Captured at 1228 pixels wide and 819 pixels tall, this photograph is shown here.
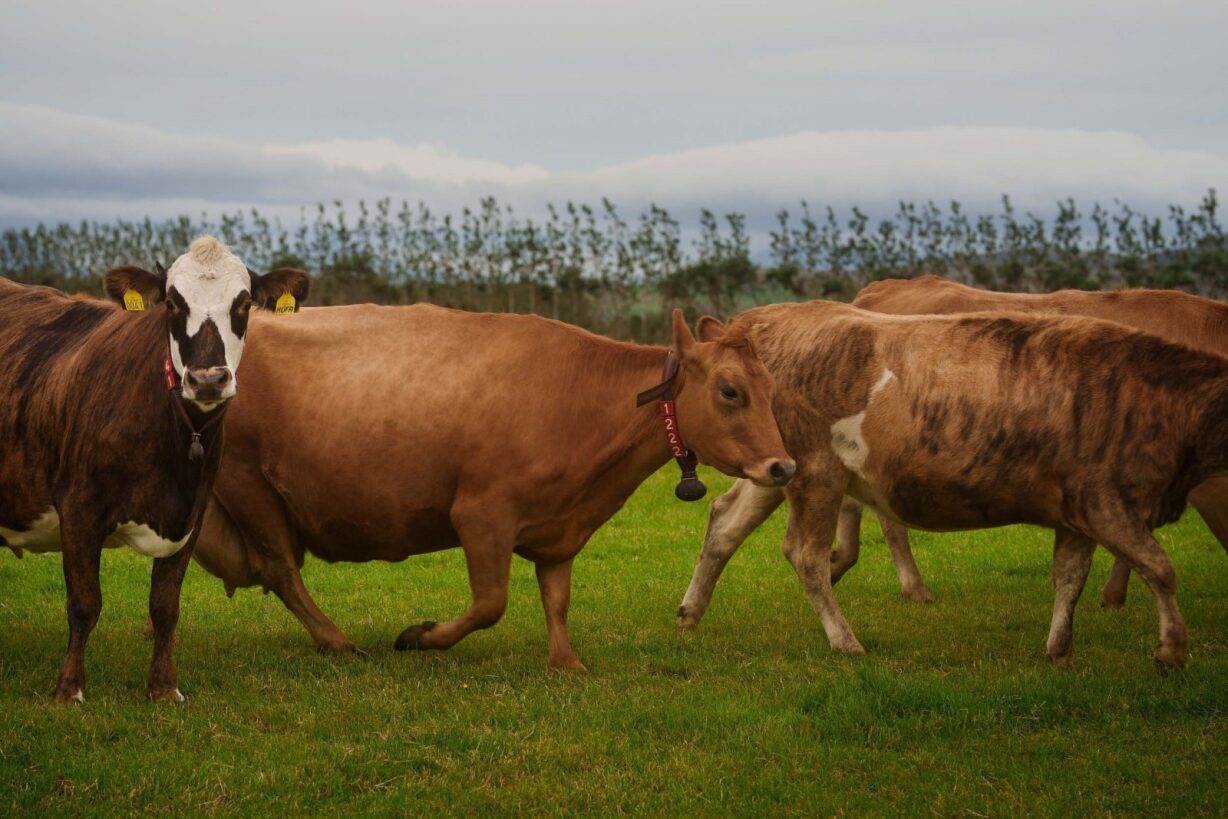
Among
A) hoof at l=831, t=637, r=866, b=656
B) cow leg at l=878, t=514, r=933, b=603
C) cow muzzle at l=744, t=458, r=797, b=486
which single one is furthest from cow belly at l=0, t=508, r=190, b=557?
cow leg at l=878, t=514, r=933, b=603

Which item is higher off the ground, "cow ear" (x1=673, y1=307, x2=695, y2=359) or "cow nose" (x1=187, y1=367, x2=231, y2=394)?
"cow ear" (x1=673, y1=307, x2=695, y2=359)

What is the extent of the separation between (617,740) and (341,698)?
1.74 metres

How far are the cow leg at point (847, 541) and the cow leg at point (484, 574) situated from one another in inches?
146

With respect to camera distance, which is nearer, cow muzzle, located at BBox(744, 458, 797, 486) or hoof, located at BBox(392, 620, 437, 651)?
cow muzzle, located at BBox(744, 458, 797, 486)

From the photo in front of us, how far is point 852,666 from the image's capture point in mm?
8758

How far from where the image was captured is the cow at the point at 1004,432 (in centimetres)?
843

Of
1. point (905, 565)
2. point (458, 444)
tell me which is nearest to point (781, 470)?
point (458, 444)

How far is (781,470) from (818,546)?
123cm

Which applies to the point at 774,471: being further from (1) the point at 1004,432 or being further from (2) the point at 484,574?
(2) the point at 484,574

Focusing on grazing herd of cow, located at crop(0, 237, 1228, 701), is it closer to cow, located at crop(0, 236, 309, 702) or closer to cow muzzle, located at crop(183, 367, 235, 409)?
cow, located at crop(0, 236, 309, 702)

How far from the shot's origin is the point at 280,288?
26.4 ft

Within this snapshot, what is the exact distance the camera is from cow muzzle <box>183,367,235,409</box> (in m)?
7.06

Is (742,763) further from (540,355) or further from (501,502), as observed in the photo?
(540,355)

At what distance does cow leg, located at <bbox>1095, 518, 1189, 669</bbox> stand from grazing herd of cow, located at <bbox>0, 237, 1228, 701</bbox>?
0.01 metres
